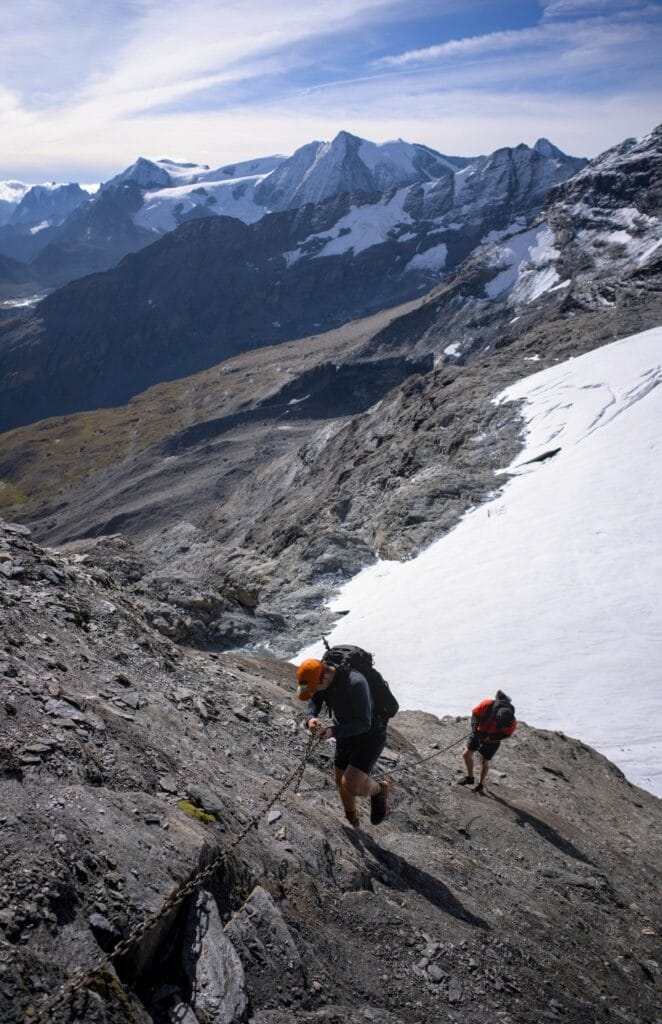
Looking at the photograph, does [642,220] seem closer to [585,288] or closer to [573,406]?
[585,288]

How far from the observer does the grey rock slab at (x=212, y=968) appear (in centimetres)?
494

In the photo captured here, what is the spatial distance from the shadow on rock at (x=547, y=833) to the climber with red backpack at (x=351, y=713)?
345cm

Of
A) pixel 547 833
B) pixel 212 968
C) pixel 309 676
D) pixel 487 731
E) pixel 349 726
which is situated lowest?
pixel 547 833

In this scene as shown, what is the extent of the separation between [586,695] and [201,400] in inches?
6161

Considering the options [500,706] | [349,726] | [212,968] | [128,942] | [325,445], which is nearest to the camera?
[128,942]

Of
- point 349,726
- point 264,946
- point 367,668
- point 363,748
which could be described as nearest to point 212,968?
point 264,946

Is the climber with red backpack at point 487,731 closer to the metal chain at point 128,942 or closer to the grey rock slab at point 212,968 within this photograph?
the metal chain at point 128,942

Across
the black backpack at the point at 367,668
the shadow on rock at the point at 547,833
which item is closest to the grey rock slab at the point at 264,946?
the black backpack at the point at 367,668

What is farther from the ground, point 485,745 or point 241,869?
point 241,869

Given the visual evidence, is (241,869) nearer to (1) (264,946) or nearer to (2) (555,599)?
(1) (264,946)

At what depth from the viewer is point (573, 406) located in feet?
119

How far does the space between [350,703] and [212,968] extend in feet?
10.7

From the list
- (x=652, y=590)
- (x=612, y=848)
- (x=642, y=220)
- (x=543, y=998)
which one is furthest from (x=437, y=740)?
(x=642, y=220)

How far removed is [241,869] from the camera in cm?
620
